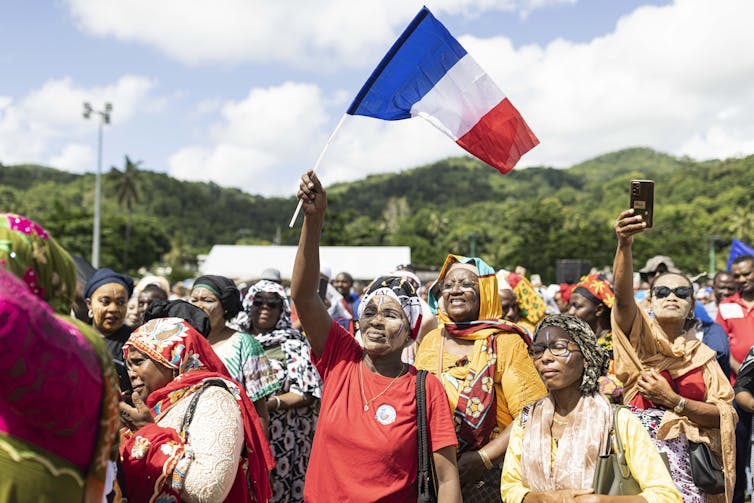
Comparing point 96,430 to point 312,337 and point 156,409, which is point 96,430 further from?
point 312,337

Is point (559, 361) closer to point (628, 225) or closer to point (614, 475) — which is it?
point (614, 475)

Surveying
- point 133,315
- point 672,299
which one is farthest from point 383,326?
point 133,315

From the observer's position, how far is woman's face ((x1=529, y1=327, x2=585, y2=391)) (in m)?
3.10

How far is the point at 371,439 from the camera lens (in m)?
3.03

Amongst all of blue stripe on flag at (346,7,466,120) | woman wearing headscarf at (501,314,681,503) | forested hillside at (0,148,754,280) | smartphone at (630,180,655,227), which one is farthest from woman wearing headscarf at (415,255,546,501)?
forested hillside at (0,148,754,280)

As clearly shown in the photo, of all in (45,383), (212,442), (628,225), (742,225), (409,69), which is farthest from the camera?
(742,225)

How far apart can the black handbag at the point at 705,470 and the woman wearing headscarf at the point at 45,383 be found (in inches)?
125

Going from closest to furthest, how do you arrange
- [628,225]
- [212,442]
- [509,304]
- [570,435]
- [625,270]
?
[212,442]
[570,435]
[628,225]
[625,270]
[509,304]

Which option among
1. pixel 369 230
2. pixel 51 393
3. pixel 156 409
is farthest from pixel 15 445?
pixel 369 230

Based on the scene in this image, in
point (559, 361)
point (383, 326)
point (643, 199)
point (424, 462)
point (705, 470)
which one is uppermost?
point (643, 199)

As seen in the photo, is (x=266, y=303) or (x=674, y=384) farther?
(x=266, y=303)

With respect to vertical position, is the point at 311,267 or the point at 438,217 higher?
the point at 438,217

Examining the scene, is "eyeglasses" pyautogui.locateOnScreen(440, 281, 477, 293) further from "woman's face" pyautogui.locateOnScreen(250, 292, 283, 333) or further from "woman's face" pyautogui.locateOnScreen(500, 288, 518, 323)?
"woman's face" pyautogui.locateOnScreen(500, 288, 518, 323)

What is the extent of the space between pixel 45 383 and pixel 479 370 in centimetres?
262
